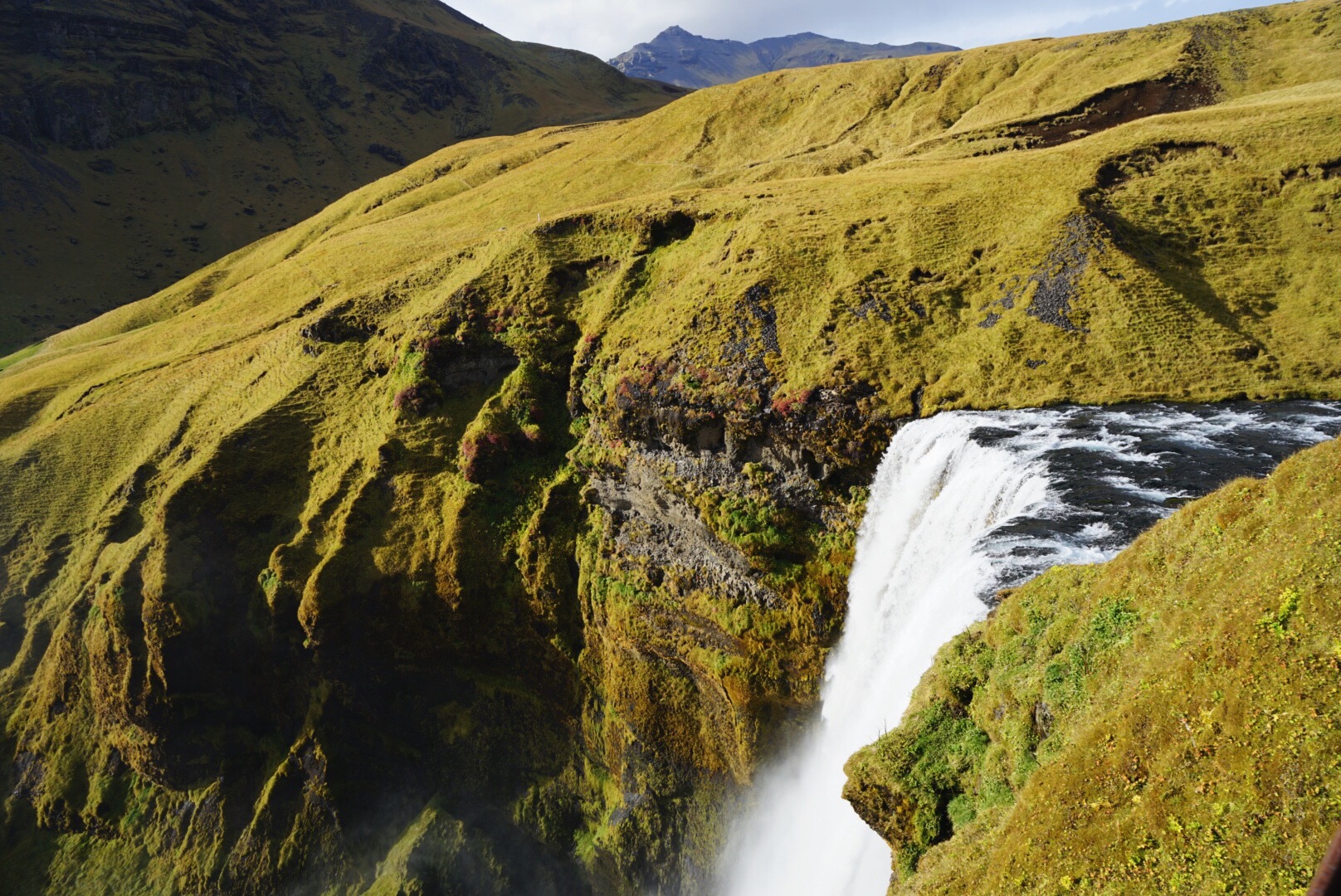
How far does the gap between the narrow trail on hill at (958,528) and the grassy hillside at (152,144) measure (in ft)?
466

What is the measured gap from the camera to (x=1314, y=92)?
44719 millimetres

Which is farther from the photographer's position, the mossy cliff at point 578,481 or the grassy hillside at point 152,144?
the grassy hillside at point 152,144

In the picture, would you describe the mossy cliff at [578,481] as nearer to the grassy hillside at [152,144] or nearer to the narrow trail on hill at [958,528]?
the narrow trail on hill at [958,528]

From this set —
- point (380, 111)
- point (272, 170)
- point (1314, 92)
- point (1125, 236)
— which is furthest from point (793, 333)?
point (380, 111)

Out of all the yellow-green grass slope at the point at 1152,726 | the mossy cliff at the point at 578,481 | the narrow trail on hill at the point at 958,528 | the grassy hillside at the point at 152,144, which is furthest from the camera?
the grassy hillside at the point at 152,144

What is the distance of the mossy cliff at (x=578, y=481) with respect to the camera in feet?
104

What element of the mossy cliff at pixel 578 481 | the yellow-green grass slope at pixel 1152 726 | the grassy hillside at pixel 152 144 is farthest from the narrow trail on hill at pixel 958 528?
the grassy hillside at pixel 152 144

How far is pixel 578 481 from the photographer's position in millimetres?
41000

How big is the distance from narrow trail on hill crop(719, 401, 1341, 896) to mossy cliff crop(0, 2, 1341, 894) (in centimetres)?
202

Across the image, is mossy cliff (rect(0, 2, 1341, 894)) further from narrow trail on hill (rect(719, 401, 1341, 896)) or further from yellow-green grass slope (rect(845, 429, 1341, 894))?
yellow-green grass slope (rect(845, 429, 1341, 894))

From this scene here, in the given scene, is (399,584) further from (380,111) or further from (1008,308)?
(380,111)

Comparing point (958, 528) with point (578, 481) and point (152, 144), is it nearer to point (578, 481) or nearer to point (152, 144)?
point (578, 481)

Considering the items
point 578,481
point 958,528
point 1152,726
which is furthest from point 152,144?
point 1152,726

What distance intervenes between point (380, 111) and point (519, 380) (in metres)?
195
